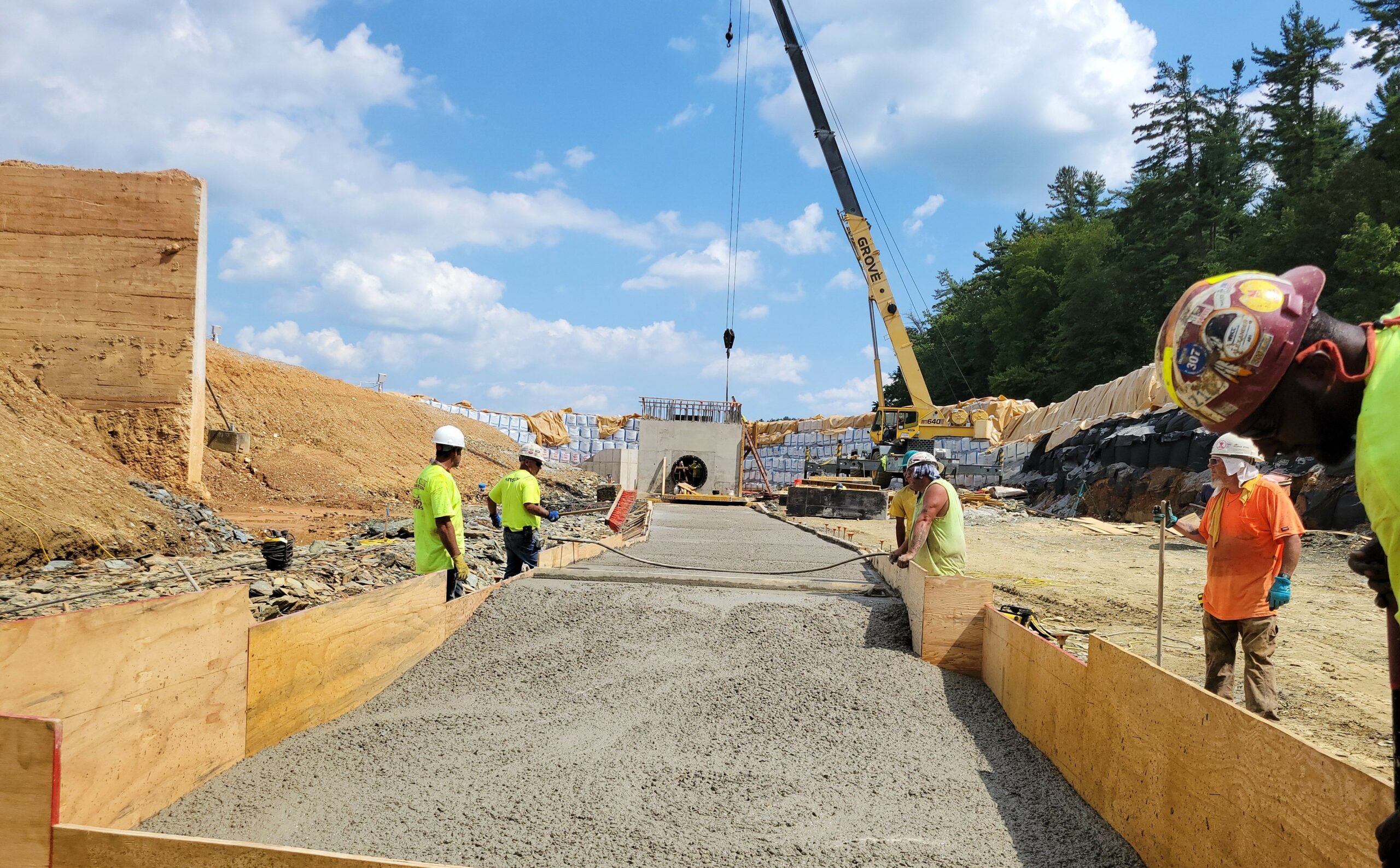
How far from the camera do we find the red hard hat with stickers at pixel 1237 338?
1.72 m

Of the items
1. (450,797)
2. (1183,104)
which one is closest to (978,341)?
(1183,104)

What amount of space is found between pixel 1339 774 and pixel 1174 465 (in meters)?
19.0

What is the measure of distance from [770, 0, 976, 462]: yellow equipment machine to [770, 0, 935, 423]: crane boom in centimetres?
2

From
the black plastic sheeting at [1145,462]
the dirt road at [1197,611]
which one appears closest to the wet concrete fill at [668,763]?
the dirt road at [1197,611]

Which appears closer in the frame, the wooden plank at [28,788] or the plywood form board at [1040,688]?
the wooden plank at [28,788]

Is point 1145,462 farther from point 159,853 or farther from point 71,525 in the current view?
point 159,853

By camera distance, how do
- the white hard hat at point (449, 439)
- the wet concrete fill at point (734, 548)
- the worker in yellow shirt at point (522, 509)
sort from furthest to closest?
the wet concrete fill at point (734, 548) < the worker in yellow shirt at point (522, 509) < the white hard hat at point (449, 439)

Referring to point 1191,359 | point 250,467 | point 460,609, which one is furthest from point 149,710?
point 250,467

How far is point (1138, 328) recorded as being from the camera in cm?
3747

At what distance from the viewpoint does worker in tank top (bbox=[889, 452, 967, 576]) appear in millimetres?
5727

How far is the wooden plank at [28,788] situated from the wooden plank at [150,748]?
0.39 meters

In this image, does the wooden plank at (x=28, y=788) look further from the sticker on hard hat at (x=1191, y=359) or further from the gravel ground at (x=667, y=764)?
the sticker on hard hat at (x=1191, y=359)

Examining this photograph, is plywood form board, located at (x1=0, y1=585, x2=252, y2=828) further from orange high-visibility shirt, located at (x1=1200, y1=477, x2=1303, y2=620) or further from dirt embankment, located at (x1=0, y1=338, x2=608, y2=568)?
dirt embankment, located at (x1=0, y1=338, x2=608, y2=568)

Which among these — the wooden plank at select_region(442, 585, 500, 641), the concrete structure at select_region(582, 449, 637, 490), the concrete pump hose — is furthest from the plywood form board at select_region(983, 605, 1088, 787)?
the concrete structure at select_region(582, 449, 637, 490)
